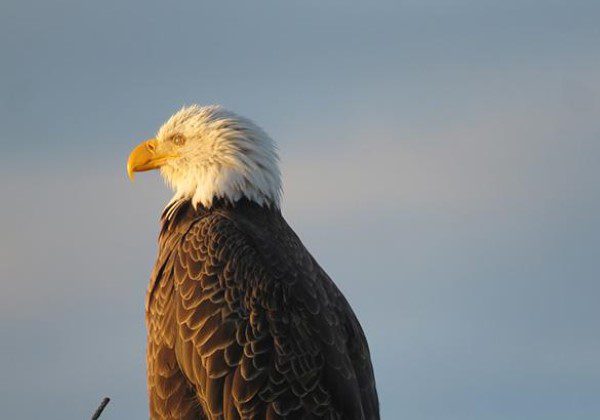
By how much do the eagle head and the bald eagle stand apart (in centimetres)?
1

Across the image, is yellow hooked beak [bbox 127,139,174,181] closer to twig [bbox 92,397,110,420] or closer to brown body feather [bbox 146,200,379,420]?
brown body feather [bbox 146,200,379,420]

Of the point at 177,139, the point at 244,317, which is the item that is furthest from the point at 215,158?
the point at 244,317

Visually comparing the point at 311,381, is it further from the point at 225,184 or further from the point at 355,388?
the point at 225,184

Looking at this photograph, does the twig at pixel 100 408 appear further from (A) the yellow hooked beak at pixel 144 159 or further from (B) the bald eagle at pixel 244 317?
(A) the yellow hooked beak at pixel 144 159

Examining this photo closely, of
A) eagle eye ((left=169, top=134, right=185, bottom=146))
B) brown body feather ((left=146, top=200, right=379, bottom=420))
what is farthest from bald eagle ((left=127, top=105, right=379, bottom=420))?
eagle eye ((left=169, top=134, right=185, bottom=146))

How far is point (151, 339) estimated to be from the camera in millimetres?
14539

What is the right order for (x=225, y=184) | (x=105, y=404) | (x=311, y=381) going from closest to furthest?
1. (x=105, y=404)
2. (x=311, y=381)
3. (x=225, y=184)

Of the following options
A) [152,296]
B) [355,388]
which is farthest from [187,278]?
[355,388]

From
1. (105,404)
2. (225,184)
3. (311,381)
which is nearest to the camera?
(105,404)

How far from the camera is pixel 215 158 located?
1535 centimetres

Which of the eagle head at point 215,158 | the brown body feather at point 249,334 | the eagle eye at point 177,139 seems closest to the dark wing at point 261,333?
the brown body feather at point 249,334

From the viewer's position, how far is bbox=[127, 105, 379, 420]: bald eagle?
13.9 metres

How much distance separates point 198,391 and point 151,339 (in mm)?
674

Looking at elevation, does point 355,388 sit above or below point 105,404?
above
